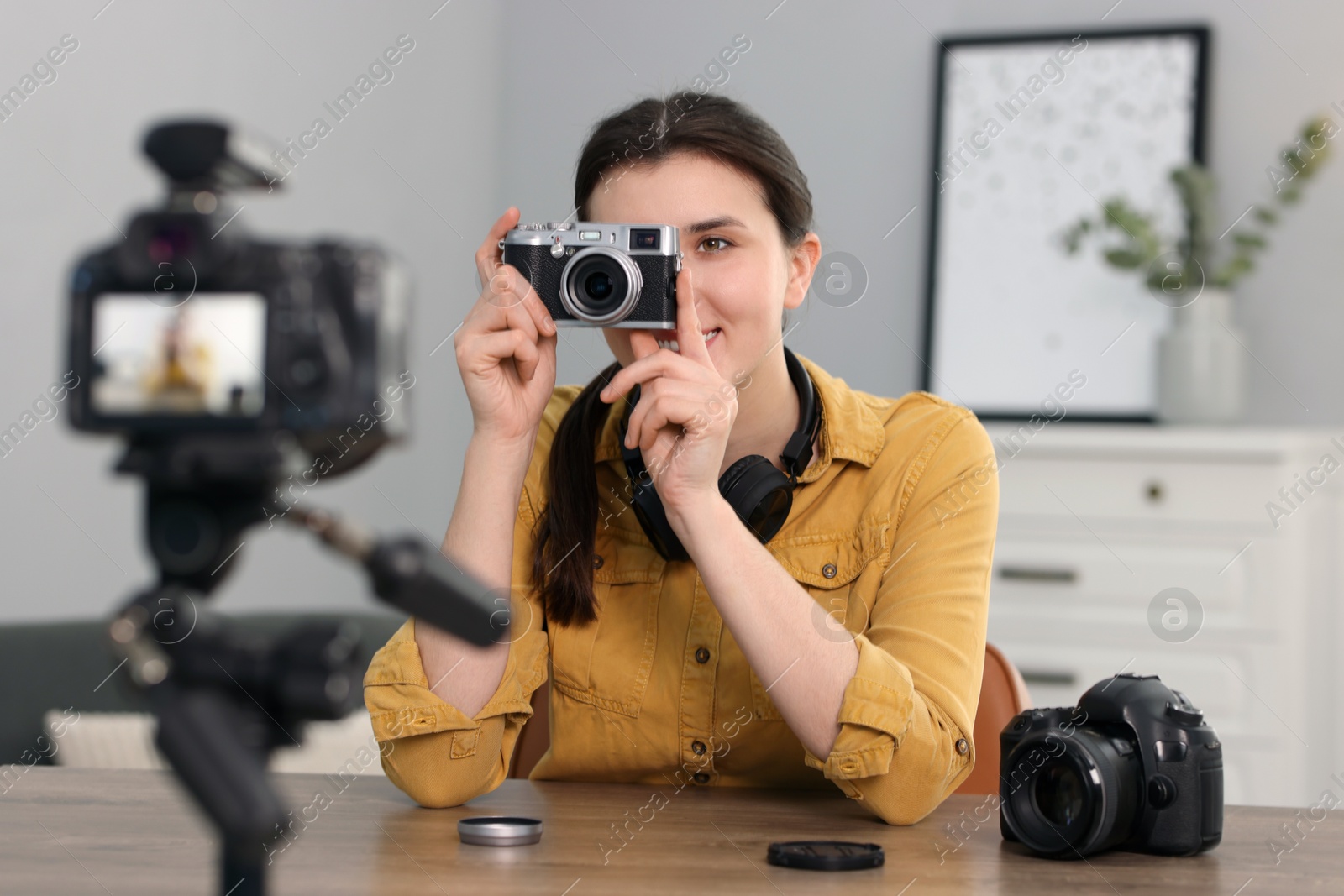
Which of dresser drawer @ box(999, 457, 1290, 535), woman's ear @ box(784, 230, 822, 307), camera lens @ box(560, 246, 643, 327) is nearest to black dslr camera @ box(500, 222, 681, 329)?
camera lens @ box(560, 246, 643, 327)

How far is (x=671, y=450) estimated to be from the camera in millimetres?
1064

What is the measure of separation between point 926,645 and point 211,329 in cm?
77

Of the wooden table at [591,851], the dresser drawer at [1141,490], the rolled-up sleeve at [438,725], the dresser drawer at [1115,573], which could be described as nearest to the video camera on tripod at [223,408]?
the wooden table at [591,851]

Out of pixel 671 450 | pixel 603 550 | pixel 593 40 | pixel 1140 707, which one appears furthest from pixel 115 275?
pixel 593 40

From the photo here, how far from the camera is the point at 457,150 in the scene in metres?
2.95

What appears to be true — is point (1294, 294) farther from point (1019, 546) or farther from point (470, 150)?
point (470, 150)

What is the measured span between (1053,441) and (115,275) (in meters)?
2.23

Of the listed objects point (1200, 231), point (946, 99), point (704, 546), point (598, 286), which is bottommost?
point (704, 546)

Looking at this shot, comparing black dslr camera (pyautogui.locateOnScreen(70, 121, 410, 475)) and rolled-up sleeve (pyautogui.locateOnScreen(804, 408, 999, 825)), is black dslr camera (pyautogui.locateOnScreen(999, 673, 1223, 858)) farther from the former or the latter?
black dslr camera (pyautogui.locateOnScreen(70, 121, 410, 475))

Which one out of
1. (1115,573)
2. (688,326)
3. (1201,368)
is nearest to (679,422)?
(688,326)

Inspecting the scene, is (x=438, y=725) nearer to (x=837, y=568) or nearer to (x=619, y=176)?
(x=837, y=568)

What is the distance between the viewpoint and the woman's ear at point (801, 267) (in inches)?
53.3

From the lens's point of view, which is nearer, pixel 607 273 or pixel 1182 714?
pixel 1182 714

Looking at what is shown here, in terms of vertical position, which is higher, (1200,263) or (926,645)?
(1200,263)
